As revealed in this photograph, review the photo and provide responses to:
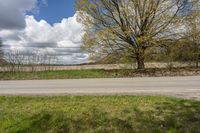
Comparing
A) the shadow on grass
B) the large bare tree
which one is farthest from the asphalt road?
the large bare tree

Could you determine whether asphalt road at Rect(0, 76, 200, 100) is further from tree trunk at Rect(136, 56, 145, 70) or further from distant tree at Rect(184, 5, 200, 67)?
tree trunk at Rect(136, 56, 145, 70)

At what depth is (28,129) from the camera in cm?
563

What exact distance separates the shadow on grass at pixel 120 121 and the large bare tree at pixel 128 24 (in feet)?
46.1

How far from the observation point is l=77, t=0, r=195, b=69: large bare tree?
817 inches

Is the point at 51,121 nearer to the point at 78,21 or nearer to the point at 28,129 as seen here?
the point at 28,129

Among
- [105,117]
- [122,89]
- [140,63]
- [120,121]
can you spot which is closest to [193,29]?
[140,63]

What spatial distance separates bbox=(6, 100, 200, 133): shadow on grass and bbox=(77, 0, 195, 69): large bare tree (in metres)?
14.1

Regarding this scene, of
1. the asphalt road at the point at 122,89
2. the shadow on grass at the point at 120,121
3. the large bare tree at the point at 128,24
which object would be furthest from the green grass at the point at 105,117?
the large bare tree at the point at 128,24

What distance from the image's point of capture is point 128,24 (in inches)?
834

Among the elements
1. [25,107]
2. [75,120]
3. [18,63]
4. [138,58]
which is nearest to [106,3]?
[138,58]

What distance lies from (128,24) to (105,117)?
15734 mm

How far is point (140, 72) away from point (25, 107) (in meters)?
13.9

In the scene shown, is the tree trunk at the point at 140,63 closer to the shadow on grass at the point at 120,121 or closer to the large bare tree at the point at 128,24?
the large bare tree at the point at 128,24

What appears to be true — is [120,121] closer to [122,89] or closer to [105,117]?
[105,117]
